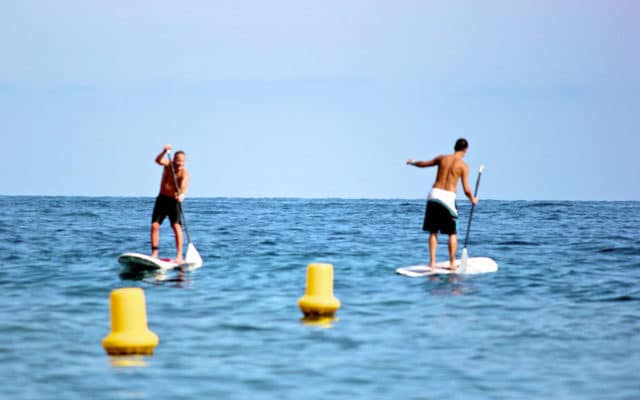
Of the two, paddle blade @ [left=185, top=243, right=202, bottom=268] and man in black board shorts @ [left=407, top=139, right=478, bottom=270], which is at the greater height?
man in black board shorts @ [left=407, top=139, right=478, bottom=270]

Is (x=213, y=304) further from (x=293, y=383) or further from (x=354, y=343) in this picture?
(x=293, y=383)

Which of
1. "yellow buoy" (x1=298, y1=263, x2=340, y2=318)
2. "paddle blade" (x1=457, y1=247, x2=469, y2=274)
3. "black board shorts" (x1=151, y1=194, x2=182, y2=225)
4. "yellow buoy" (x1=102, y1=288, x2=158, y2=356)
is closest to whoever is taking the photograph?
"yellow buoy" (x1=102, y1=288, x2=158, y2=356)

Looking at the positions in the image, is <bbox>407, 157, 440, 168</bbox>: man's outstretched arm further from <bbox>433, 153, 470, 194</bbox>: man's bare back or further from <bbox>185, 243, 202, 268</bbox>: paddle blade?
<bbox>185, 243, 202, 268</bbox>: paddle blade

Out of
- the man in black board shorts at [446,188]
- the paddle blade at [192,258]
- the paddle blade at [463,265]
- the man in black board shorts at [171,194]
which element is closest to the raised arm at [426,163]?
the man in black board shorts at [446,188]

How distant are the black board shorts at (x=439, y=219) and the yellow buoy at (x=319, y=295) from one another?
4.54m

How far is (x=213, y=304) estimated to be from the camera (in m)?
14.8

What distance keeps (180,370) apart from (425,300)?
603 centimetres

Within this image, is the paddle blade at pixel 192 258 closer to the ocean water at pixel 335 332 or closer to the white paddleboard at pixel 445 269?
the ocean water at pixel 335 332

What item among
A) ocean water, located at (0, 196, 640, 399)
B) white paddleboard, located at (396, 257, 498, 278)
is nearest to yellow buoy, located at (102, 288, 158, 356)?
ocean water, located at (0, 196, 640, 399)

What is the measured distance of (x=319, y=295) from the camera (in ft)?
44.3

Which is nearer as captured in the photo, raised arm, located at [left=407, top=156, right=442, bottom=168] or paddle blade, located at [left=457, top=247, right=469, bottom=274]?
raised arm, located at [left=407, top=156, right=442, bottom=168]

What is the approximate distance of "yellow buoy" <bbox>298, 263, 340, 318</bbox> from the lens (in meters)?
13.4

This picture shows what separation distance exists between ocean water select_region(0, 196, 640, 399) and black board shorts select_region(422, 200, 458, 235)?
0.99m

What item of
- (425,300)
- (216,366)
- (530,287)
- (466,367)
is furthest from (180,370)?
(530,287)
